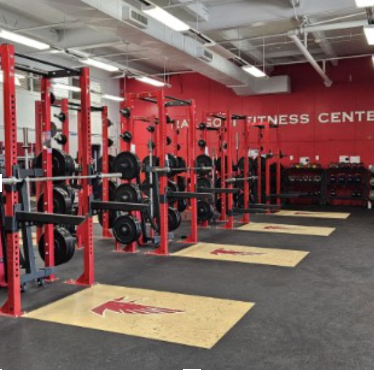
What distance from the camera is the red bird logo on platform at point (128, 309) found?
162 inches

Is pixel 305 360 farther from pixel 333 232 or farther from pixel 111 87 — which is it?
pixel 111 87

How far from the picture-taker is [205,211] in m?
8.66

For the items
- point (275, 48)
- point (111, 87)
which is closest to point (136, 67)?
point (111, 87)

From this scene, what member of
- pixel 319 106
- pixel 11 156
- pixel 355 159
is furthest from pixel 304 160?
pixel 11 156

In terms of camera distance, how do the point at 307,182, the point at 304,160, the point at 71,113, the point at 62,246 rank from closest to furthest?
the point at 62,246, the point at 307,182, the point at 304,160, the point at 71,113

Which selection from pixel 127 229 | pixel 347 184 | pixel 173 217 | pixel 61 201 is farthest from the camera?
pixel 347 184

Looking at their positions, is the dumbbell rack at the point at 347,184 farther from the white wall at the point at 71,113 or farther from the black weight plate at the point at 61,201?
the black weight plate at the point at 61,201

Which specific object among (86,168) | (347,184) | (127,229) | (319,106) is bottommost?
(127,229)

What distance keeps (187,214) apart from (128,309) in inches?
273

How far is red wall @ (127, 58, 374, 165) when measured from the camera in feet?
42.3

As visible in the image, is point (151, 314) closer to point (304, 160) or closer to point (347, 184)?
point (347, 184)

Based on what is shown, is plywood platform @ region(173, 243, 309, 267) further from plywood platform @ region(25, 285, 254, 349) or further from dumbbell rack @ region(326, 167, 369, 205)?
dumbbell rack @ region(326, 167, 369, 205)

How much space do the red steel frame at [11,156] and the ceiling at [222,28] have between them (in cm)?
280

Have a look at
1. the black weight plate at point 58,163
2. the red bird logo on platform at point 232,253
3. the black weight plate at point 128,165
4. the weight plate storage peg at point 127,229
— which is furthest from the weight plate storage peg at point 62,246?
the red bird logo on platform at point 232,253
